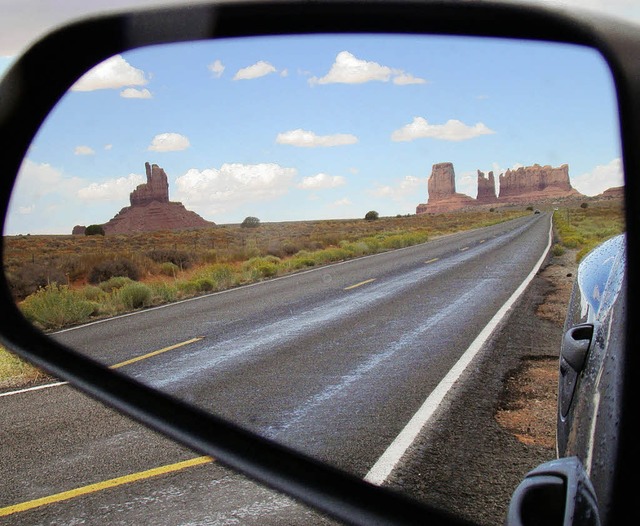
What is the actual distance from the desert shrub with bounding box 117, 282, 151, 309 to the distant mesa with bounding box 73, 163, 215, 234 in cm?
4575

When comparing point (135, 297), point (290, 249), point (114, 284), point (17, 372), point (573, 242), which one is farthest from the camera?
point (290, 249)

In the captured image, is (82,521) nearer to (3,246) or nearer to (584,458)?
(3,246)

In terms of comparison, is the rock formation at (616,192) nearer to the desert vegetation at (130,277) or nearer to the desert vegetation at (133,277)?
the desert vegetation at (133,277)

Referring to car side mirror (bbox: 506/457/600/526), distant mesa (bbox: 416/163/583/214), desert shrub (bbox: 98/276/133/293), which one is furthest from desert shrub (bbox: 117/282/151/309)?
car side mirror (bbox: 506/457/600/526)

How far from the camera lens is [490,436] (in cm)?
477

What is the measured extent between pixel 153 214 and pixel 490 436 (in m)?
79.2

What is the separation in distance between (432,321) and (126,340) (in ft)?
14.5

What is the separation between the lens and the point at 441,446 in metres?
4.59

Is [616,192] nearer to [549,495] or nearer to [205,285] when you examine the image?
[549,495]

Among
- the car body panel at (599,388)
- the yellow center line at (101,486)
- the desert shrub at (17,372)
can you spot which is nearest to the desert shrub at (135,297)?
the desert shrub at (17,372)

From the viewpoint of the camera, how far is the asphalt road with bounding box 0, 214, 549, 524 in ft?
12.5

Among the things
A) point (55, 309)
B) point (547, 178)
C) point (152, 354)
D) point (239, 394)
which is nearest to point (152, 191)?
point (55, 309)

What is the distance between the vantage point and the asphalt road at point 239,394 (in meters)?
3.79

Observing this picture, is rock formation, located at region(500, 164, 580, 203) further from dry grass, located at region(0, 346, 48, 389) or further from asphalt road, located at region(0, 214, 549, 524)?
dry grass, located at region(0, 346, 48, 389)
